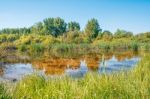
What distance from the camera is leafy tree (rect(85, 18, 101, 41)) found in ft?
161

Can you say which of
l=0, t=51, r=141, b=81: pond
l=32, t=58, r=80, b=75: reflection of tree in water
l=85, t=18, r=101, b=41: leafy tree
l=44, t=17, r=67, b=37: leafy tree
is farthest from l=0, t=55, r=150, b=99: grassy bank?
l=44, t=17, r=67, b=37: leafy tree

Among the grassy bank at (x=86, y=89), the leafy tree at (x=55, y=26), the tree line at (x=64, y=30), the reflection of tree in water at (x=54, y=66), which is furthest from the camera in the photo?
the leafy tree at (x=55, y=26)

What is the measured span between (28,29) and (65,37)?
1884 centimetres

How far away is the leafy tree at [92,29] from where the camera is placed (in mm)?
49125

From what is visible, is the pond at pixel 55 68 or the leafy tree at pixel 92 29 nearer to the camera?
the pond at pixel 55 68

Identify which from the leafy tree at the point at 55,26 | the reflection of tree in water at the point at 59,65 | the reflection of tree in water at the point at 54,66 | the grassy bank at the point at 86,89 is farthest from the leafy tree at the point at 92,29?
the grassy bank at the point at 86,89

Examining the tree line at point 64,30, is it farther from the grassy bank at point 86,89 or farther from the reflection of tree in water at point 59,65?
the grassy bank at point 86,89

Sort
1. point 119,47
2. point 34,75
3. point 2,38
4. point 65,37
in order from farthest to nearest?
point 65,37, point 2,38, point 119,47, point 34,75

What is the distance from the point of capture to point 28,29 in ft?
203

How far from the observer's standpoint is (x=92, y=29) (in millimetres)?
49688

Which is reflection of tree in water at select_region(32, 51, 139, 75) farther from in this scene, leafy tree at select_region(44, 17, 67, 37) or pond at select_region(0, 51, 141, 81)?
leafy tree at select_region(44, 17, 67, 37)

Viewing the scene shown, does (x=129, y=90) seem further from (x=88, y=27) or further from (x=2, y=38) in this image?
(x=88, y=27)

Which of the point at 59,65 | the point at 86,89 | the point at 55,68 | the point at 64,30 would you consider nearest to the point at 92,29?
the point at 64,30

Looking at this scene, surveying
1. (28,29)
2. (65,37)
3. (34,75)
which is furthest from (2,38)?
(34,75)
